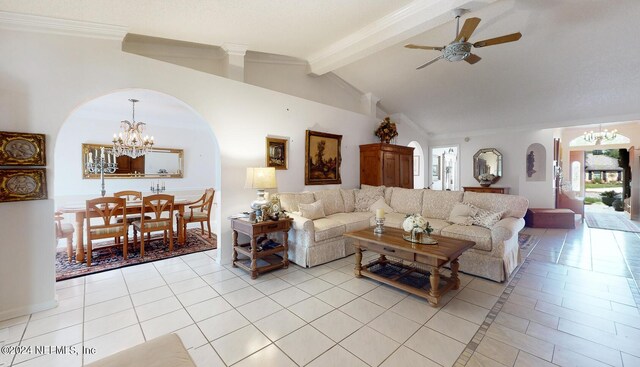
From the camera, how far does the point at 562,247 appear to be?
4.44 meters

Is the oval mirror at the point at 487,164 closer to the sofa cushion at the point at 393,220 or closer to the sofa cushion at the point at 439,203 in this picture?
the sofa cushion at the point at 439,203

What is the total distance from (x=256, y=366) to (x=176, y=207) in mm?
3511

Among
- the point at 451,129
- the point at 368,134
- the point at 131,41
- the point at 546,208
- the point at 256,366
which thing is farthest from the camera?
the point at 451,129

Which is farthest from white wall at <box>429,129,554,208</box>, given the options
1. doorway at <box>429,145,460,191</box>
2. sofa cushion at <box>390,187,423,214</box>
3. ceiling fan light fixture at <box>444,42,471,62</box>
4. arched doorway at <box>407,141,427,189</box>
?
ceiling fan light fixture at <box>444,42,471,62</box>

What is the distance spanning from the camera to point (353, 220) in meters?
4.18

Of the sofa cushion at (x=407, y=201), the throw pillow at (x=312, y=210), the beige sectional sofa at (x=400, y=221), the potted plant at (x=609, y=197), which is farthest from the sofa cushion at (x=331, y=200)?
the potted plant at (x=609, y=197)

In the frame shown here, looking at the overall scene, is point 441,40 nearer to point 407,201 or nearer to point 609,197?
point 407,201

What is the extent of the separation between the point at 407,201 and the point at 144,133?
5.88 m

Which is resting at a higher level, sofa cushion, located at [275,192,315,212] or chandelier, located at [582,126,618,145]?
Answer: chandelier, located at [582,126,618,145]

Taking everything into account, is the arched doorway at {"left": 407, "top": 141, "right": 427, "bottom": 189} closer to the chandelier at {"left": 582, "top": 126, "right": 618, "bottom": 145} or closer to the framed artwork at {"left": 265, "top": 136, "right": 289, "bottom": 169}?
the chandelier at {"left": 582, "top": 126, "right": 618, "bottom": 145}

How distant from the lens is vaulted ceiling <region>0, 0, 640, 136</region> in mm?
2867

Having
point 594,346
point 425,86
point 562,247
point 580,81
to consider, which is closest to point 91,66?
point 594,346

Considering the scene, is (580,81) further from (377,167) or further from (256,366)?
(256,366)

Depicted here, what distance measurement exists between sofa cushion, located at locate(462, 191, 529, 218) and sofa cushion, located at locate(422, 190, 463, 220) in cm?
17
